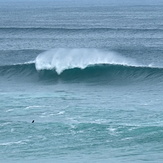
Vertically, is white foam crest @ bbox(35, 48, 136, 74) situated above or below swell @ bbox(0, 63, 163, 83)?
above

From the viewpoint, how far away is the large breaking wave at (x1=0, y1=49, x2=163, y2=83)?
2411 inches

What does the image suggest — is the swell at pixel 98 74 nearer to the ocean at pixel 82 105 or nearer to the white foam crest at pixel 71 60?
the ocean at pixel 82 105

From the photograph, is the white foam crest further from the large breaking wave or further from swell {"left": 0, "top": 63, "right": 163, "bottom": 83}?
swell {"left": 0, "top": 63, "right": 163, "bottom": 83}

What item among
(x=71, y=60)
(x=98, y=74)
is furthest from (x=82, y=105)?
(x=71, y=60)

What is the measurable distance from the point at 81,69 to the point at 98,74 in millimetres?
2087

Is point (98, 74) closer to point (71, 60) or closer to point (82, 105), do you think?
point (71, 60)

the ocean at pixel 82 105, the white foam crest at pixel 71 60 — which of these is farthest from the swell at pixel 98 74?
the white foam crest at pixel 71 60

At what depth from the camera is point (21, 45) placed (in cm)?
9056

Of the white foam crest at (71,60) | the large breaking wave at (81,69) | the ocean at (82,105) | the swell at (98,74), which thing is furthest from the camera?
the white foam crest at (71,60)

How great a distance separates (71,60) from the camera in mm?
66500

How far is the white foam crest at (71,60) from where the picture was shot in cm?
6488

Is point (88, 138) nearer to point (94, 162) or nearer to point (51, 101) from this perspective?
point (94, 162)

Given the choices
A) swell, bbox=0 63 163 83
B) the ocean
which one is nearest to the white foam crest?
the ocean

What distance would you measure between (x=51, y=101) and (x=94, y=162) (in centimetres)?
1558
